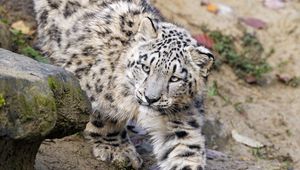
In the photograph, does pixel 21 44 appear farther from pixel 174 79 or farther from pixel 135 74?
pixel 174 79

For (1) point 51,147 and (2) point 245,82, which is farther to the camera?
(2) point 245,82

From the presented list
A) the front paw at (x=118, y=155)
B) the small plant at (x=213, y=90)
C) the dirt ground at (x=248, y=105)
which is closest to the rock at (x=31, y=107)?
the dirt ground at (x=248, y=105)

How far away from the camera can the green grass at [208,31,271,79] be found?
9.96m

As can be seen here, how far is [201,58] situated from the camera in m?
6.30

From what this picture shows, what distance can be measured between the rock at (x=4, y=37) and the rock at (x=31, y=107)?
2935mm

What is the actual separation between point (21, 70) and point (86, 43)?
7.83 ft

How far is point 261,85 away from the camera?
10016 millimetres

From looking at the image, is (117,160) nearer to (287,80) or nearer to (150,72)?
(150,72)

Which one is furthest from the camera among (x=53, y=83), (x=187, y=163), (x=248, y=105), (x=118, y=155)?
(x=248, y=105)

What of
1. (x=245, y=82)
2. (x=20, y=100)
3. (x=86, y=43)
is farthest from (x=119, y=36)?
(x=245, y=82)

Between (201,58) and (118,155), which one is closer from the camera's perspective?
(201,58)

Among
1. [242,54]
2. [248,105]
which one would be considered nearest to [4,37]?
[248,105]

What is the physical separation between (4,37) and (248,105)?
10.9 ft

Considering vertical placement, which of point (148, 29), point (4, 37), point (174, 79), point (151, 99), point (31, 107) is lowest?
point (4, 37)
